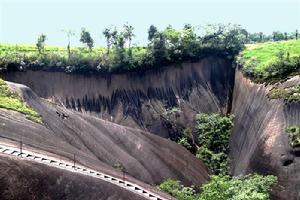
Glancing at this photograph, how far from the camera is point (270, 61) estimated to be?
51.2 m

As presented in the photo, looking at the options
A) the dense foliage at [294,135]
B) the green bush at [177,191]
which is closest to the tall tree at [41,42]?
the green bush at [177,191]

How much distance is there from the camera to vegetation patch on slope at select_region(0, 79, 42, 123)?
33875mm

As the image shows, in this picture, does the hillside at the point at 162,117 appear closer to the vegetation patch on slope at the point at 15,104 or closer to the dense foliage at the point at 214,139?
the vegetation patch on slope at the point at 15,104

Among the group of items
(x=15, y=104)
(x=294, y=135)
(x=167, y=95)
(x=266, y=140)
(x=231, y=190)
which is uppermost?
(x=15, y=104)

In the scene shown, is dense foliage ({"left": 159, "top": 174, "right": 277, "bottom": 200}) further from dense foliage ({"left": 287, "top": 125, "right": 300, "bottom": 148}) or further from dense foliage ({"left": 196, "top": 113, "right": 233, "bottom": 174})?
dense foliage ({"left": 196, "top": 113, "right": 233, "bottom": 174})

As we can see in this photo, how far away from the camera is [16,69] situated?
5366 centimetres

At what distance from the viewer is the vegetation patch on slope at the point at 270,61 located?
46.3 m

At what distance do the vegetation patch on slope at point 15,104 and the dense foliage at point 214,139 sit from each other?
18333 mm

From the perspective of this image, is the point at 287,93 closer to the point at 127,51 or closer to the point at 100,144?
the point at 100,144

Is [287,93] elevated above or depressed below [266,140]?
above

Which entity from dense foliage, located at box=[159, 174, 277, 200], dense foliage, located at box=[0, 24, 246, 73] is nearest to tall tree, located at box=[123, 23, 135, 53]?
dense foliage, located at box=[0, 24, 246, 73]

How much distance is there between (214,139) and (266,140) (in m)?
11.2

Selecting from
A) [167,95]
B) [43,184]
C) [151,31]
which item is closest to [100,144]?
[43,184]

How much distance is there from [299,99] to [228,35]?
22.1m
